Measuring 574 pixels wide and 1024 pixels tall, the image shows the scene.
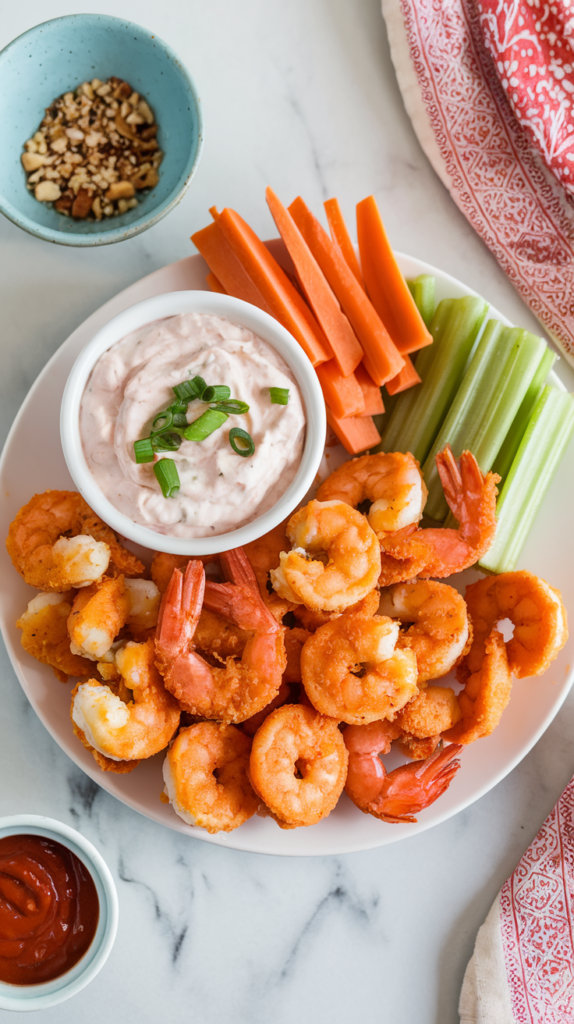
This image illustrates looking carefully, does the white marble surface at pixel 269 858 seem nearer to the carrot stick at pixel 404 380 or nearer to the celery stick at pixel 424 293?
the celery stick at pixel 424 293

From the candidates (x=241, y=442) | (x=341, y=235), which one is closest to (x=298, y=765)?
(x=241, y=442)

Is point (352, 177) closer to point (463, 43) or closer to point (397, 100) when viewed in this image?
point (397, 100)

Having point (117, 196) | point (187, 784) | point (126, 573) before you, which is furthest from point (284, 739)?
point (117, 196)

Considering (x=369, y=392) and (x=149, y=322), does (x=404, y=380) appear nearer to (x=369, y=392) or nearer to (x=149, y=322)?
(x=369, y=392)

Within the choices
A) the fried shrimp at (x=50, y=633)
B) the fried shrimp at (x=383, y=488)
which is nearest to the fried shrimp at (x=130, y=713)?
the fried shrimp at (x=50, y=633)

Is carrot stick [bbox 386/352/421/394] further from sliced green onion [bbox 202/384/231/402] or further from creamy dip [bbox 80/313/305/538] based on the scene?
sliced green onion [bbox 202/384/231/402]

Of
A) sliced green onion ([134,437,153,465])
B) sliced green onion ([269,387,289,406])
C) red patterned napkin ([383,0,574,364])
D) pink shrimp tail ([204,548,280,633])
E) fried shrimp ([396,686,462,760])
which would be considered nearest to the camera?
sliced green onion ([134,437,153,465])

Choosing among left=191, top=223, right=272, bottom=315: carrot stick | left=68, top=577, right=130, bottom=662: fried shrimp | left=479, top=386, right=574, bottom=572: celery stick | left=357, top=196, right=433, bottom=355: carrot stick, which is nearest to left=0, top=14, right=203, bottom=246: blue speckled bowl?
left=191, top=223, right=272, bottom=315: carrot stick
